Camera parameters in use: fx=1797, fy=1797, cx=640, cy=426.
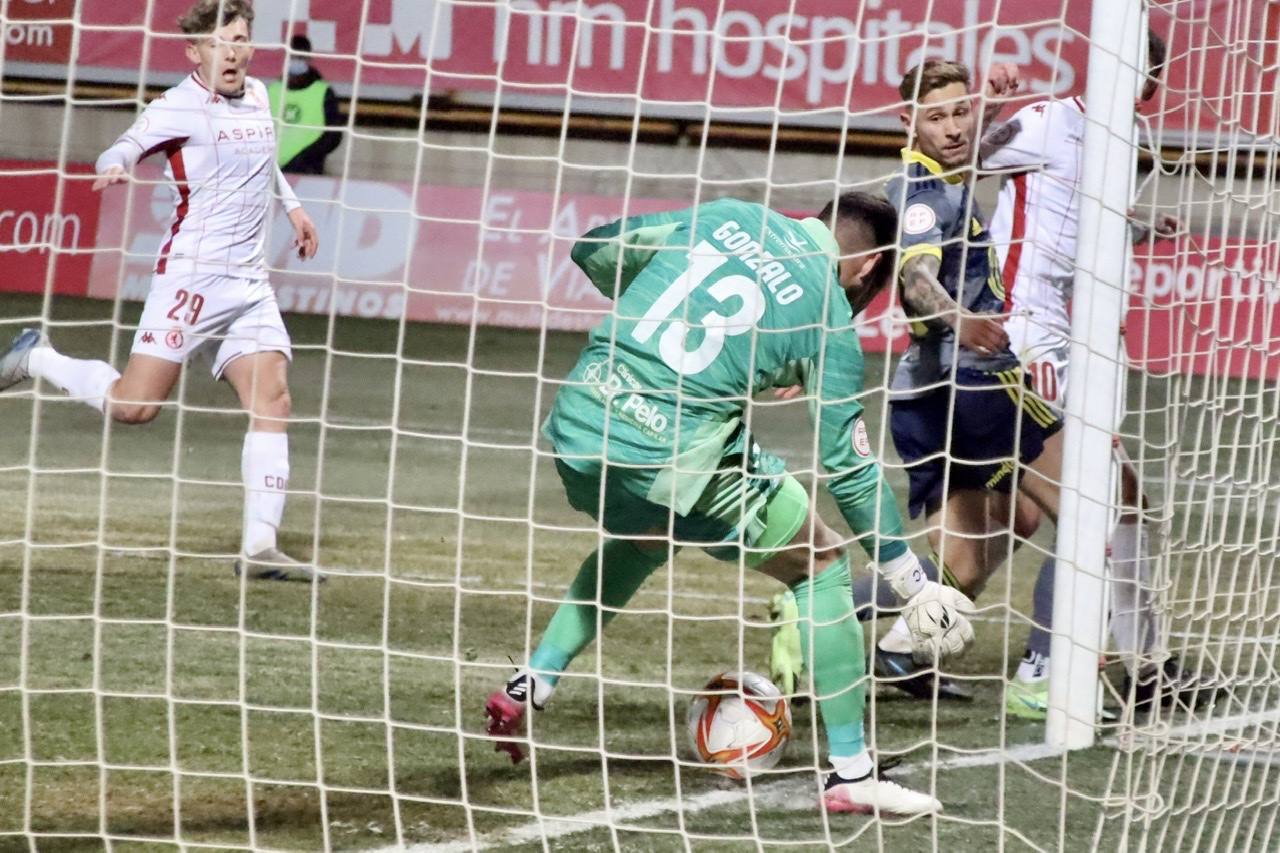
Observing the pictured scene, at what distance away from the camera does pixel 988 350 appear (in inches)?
192

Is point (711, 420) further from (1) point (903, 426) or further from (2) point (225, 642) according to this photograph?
(2) point (225, 642)

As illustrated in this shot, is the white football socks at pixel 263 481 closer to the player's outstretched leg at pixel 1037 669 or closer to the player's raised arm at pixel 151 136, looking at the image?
the player's raised arm at pixel 151 136

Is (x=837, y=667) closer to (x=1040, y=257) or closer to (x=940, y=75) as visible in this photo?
(x=940, y=75)

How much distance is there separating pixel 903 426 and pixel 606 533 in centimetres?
153

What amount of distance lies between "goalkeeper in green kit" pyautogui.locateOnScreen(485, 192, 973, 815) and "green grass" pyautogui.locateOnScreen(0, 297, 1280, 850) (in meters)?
0.18

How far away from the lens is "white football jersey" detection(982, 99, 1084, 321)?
554 centimetres

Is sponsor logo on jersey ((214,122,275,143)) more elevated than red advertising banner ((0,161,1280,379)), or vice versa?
sponsor logo on jersey ((214,122,275,143))

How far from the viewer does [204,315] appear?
21.1ft

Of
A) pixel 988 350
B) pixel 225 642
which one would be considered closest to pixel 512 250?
pixel 225 642

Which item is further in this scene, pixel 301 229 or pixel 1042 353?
pixel 301 229

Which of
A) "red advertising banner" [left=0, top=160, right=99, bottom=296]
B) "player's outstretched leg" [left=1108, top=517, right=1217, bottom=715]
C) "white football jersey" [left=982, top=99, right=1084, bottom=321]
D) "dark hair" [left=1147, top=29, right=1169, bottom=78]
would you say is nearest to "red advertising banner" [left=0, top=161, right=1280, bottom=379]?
"red advertising banner" [left=0, top=160, right=99, bottom=296]

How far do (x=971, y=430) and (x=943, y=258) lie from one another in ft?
1.69

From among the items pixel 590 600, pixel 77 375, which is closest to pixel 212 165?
pixel 77 375

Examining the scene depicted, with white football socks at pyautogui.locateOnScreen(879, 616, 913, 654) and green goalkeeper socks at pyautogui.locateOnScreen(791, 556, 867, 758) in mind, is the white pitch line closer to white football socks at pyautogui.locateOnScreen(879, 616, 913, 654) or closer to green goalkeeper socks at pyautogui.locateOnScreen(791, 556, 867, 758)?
green goalkeeper socks at pyautogui.locateOnScreen(791, 556, 867, 758)
